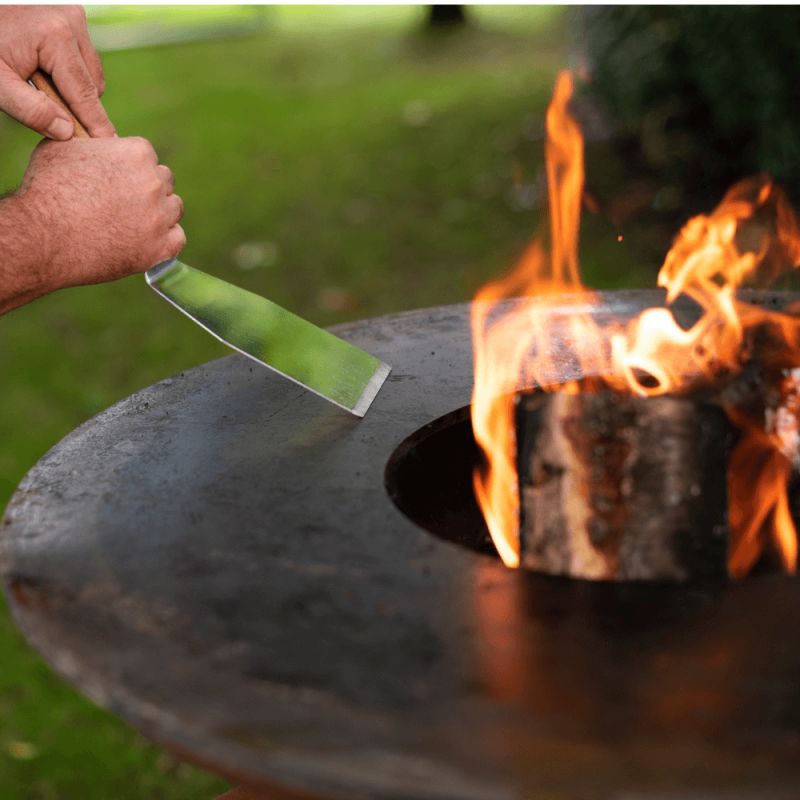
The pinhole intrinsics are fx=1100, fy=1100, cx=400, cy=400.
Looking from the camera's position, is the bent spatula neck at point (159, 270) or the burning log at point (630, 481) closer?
the burning log at point (630, 481)

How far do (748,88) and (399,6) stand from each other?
8.36 m

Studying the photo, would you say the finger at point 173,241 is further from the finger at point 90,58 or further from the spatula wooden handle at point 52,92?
the finger at point 90,58

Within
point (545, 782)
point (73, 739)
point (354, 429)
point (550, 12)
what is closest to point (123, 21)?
point (550, 12)

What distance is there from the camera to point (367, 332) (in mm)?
2365

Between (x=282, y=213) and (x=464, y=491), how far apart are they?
499 centimetres

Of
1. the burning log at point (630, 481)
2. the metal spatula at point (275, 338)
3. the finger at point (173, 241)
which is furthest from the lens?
the finger at point (173, 241)

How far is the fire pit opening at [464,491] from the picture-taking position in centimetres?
155

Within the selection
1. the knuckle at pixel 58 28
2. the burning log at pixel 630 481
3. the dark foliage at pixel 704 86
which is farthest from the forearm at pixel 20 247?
the dark foliage at pixel 704 86

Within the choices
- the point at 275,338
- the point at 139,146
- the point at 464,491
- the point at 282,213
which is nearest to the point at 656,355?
the point at 464,491

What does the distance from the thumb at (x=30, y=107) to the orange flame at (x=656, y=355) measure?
0.91 metres

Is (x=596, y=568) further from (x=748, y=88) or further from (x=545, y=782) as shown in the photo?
(x=748, y=88)

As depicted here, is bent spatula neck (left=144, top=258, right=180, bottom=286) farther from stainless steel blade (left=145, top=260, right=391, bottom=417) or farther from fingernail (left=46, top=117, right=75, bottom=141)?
fingernail (left=46, top=117, right=75, bottom=141)

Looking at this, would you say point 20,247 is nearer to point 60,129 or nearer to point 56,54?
point 60,129

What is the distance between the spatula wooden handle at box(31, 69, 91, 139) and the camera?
2150 millimetres
